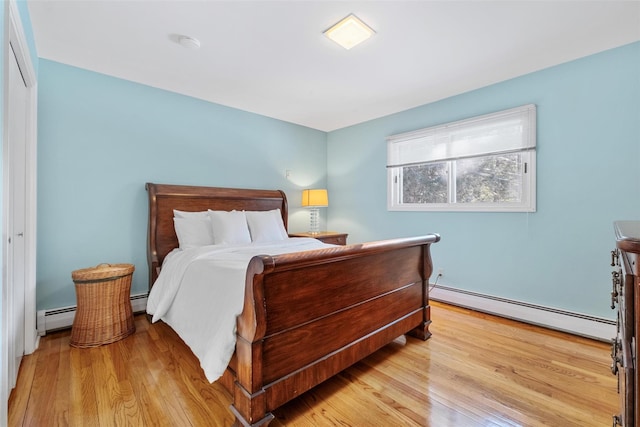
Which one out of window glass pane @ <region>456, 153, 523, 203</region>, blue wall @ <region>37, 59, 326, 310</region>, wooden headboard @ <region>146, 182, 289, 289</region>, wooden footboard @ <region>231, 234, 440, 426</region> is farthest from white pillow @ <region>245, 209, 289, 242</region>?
window glass pane @ <region>456, 153, 523, 203</region>

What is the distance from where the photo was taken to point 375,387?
5.80ft

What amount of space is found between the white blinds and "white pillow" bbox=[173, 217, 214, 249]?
2.49m

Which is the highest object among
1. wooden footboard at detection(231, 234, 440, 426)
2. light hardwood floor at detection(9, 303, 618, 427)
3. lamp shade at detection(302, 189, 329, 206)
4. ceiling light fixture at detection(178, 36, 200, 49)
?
ceiling light fixture at detection(178, 36, 200, 49)

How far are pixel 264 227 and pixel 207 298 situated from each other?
1.54 m

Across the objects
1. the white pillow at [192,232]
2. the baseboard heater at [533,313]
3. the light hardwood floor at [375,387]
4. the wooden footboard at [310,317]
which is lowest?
the light hardwood floor at [375,387]

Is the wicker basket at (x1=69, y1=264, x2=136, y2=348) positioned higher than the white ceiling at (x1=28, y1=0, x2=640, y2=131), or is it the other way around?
the white ceiling at (x1=28, y1=0, x2=640, y2=131)

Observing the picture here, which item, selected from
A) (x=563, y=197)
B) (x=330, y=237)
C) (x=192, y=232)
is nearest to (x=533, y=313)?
(x=563, y=197)

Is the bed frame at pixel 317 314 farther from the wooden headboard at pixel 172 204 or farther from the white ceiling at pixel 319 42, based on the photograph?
the wooden headboard at pixel 172 204

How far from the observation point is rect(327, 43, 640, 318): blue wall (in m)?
2.33

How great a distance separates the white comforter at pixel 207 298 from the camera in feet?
4.73

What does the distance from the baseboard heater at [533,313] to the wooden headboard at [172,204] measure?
A: 260 centimetres

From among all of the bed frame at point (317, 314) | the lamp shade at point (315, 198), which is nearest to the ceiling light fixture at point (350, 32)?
the bed frame at point (317, 314)

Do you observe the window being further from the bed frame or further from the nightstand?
the bed frame

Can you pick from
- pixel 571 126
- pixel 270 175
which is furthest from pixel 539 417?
pixel 270 175
